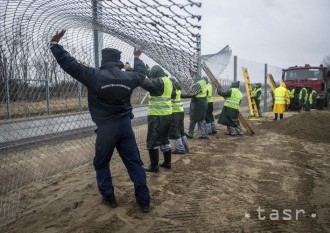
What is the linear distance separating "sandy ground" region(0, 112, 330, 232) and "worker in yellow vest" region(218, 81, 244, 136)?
2564 millimetres

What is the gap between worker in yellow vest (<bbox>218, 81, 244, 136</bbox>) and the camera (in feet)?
26.5

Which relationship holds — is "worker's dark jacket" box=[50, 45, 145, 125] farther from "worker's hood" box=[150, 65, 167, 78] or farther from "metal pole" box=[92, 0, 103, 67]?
"worker's hood" box=[150, 65, 167, 78]

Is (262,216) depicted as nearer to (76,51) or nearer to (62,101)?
(76,51)

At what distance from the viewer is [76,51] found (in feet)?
13.9

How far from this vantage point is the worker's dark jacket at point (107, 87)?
2.97 meters

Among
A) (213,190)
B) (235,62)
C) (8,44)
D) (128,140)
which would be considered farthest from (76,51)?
(235,62)

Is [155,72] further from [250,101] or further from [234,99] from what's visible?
[250,101]

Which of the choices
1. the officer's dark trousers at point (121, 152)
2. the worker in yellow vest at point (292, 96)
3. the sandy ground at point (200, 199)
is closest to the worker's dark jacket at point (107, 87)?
the officer's dark trousers at point (121, 152)

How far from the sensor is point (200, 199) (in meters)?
3.55

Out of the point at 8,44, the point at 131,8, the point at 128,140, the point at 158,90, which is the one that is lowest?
the point at 128,140

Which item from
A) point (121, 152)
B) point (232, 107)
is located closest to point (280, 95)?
point (232, 107)

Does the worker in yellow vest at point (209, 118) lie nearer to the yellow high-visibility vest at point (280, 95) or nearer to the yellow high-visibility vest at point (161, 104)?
the yellow high-visibility vest at point (161, 104)

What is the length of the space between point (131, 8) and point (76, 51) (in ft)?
5.63

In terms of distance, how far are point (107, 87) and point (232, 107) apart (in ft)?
18.6
